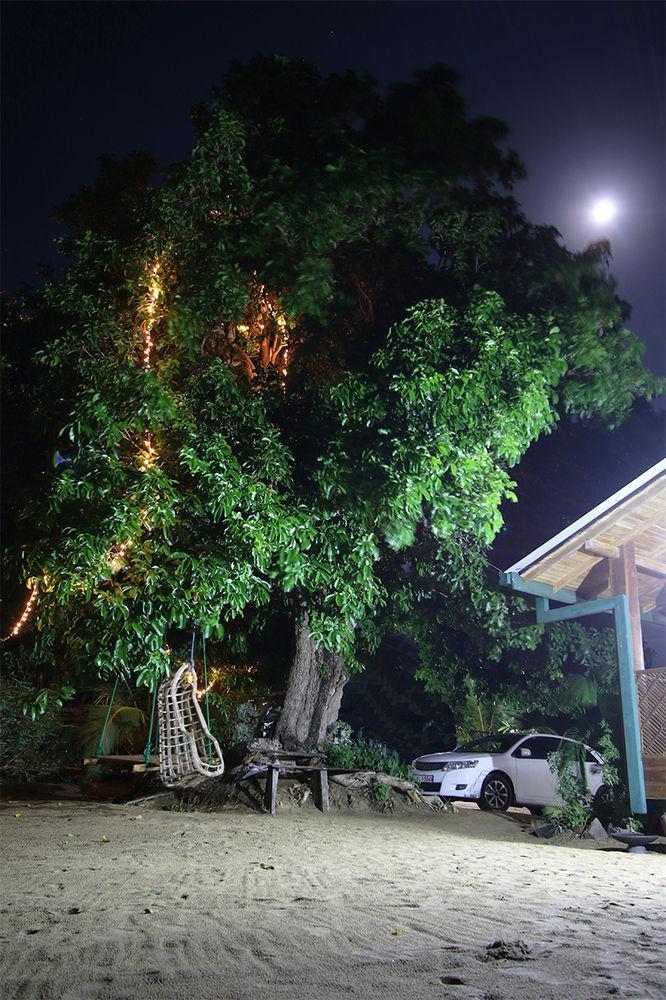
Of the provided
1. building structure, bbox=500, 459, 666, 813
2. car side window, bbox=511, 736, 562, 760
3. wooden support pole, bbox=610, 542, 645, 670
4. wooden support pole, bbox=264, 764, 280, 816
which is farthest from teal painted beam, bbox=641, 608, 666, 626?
wooden support pole, bbox=264, 764, 280, 816

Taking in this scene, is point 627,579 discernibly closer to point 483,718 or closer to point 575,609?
point 575,609

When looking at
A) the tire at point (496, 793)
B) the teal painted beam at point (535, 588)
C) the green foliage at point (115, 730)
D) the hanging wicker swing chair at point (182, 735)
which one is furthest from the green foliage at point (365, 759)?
the green foliage at point (115, 730)

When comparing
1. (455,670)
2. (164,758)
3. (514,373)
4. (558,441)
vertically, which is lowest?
(164,758)

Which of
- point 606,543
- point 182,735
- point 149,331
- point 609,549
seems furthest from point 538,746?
point 149,331

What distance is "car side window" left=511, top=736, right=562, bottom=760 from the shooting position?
1359 centimetres

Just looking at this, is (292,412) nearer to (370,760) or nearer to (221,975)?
(370,760)

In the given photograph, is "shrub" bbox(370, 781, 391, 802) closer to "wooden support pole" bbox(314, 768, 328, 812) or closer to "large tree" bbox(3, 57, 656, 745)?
"wooden support pole" bbox(314, 768, 328, 812)

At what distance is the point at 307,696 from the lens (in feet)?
41.9

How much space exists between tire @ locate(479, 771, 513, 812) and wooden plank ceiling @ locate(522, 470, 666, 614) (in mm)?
3975

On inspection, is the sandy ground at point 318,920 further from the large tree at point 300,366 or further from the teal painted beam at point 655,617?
the teal painted beam at point 655,617

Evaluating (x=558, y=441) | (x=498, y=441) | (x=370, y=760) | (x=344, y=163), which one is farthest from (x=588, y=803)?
(x=344, y=163)

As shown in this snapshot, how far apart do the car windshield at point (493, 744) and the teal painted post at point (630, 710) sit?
4248mm

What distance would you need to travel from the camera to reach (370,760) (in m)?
13.0

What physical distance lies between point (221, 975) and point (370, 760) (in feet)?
33.0
